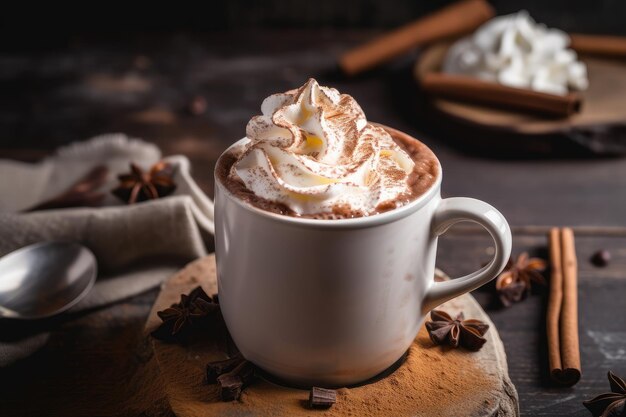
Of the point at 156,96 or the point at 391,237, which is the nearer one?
the point at 391,237

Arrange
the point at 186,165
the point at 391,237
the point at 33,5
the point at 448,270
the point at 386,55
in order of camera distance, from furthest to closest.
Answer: the point at 33,5 < the point at 386,55 < the point at 186,165 < the point at 448,270 < the point at 391,237

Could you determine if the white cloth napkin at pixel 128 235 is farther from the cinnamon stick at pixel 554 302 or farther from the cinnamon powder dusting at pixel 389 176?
the cinnamon stick at pixel 554 302

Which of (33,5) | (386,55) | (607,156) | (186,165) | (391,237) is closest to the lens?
(391,237)

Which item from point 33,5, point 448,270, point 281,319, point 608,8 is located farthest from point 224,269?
point 608,8

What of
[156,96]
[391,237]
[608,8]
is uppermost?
[391,237]

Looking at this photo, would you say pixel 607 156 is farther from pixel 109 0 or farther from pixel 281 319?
pixel 109 0

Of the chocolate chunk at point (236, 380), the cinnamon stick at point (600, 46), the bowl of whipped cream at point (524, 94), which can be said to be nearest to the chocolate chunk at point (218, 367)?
the chocolate chunk at point (236, 380)

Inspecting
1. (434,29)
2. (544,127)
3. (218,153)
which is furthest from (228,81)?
(544,127)
